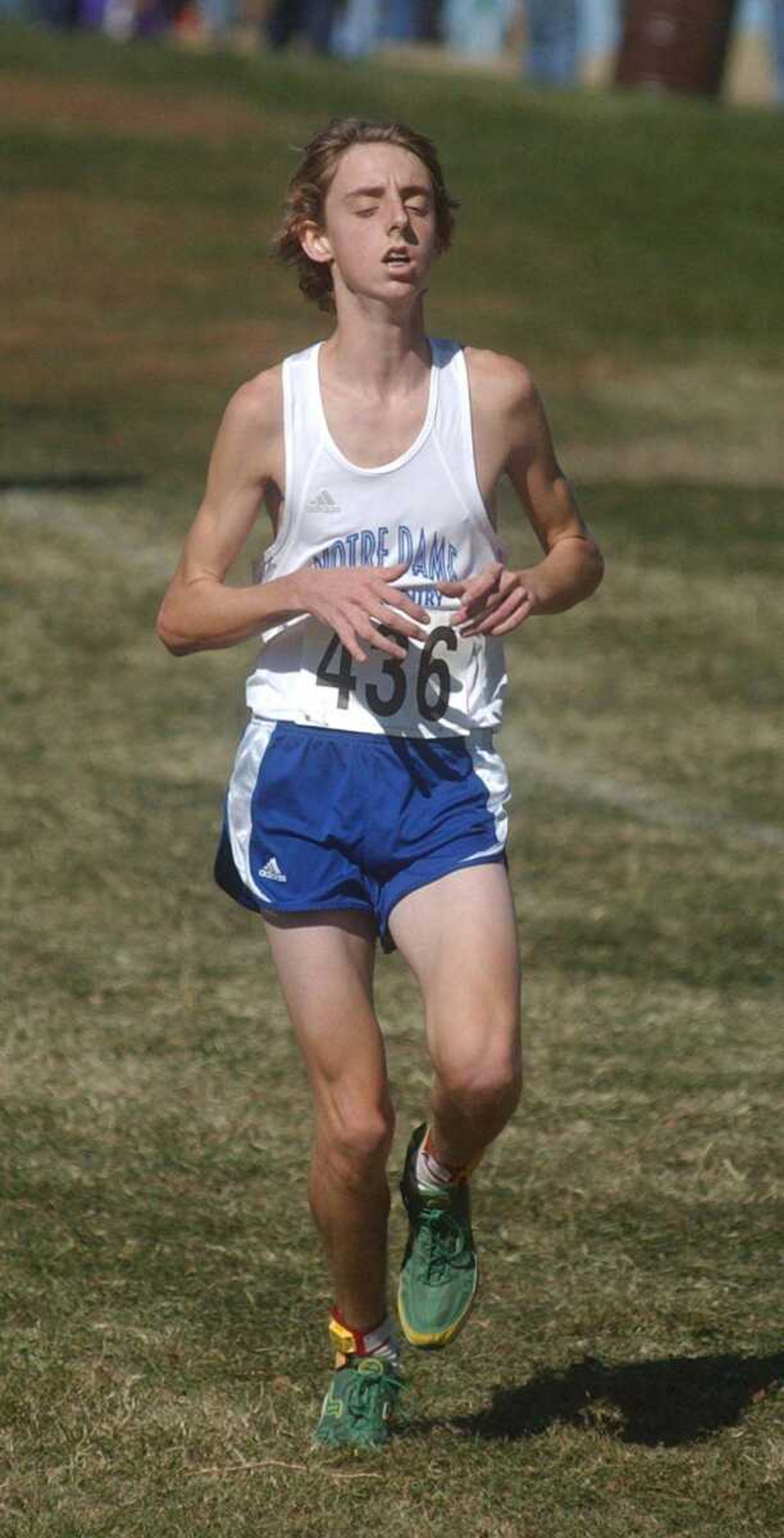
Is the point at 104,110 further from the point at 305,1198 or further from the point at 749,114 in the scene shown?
the point at 305,1198

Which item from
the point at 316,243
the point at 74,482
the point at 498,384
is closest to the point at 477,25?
the point at 74,482

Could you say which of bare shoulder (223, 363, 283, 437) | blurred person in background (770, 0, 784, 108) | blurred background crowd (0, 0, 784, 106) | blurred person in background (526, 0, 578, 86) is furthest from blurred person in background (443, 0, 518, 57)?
bare shoulder (223, 363, 283, 437)

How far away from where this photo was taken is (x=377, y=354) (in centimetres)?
509

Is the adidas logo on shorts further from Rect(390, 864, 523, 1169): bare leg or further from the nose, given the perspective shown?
the nose

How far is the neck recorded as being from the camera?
508 centimetres

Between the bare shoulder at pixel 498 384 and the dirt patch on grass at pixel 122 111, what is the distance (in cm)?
2168

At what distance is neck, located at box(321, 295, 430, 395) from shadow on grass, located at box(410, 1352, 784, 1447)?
2065 millimetres

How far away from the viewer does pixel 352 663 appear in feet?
16.6

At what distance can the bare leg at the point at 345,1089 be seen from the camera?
4.89 meters

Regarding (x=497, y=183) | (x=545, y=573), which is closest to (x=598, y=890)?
(x=545, y=573)

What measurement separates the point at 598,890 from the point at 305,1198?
3.00 metres

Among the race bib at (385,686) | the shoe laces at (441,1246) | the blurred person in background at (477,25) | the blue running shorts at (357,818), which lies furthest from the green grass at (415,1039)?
the blurred person in background at (477,25)

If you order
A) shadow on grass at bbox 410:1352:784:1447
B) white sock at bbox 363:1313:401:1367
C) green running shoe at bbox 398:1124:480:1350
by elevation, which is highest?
green running shoe at bbox 398:1124:480:1350

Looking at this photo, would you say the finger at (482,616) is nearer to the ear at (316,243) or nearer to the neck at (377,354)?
the neck at (377,354)
